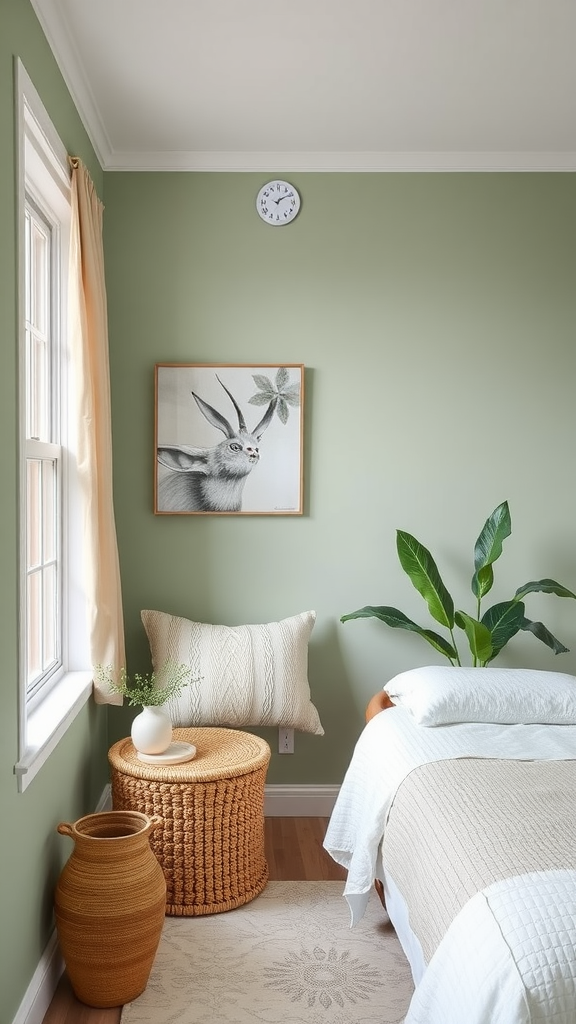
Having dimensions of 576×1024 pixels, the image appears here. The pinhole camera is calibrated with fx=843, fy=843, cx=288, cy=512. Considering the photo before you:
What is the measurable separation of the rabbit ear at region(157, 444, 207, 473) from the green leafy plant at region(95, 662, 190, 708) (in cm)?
79

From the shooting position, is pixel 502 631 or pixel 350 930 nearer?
pixel 350 930

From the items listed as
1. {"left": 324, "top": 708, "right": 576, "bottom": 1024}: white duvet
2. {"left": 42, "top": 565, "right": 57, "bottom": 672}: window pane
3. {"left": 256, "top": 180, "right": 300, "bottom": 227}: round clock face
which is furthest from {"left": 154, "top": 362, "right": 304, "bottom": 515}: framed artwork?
{"left": 324, "top": 708, "right": 576, "bottom": 1024}: white duvet

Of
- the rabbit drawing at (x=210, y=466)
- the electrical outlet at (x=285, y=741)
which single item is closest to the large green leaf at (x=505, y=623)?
the electrical outlet at (x=285, y=741)

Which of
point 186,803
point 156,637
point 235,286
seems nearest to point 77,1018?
point 186,803

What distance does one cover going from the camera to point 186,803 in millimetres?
2691

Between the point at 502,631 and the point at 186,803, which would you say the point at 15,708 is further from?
the point at 502,631

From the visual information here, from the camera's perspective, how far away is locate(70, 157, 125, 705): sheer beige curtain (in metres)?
2.69

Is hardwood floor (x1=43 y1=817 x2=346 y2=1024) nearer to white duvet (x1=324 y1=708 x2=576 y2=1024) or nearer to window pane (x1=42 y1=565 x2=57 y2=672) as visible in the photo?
window pane (x1=42 y1=565 x2=57 y2=672)

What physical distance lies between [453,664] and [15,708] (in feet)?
6.54

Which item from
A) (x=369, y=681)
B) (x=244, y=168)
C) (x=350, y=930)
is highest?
(x=244, y=168)

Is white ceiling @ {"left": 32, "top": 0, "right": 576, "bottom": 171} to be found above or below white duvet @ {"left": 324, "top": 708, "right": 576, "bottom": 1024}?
above

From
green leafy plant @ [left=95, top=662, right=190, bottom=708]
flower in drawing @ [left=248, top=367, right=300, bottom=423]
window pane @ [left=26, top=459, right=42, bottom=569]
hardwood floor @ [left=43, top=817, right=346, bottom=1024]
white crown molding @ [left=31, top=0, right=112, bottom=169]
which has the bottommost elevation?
hardwood floor @ [left=43, top=817, right=346, bottom=1024]

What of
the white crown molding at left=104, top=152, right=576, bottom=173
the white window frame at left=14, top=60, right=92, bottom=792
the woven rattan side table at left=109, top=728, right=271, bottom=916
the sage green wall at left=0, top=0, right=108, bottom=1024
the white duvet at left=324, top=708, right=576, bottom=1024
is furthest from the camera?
the white crown molding at left=104, top=152, right=576, bottom=173

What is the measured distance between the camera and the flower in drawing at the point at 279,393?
3.47m
